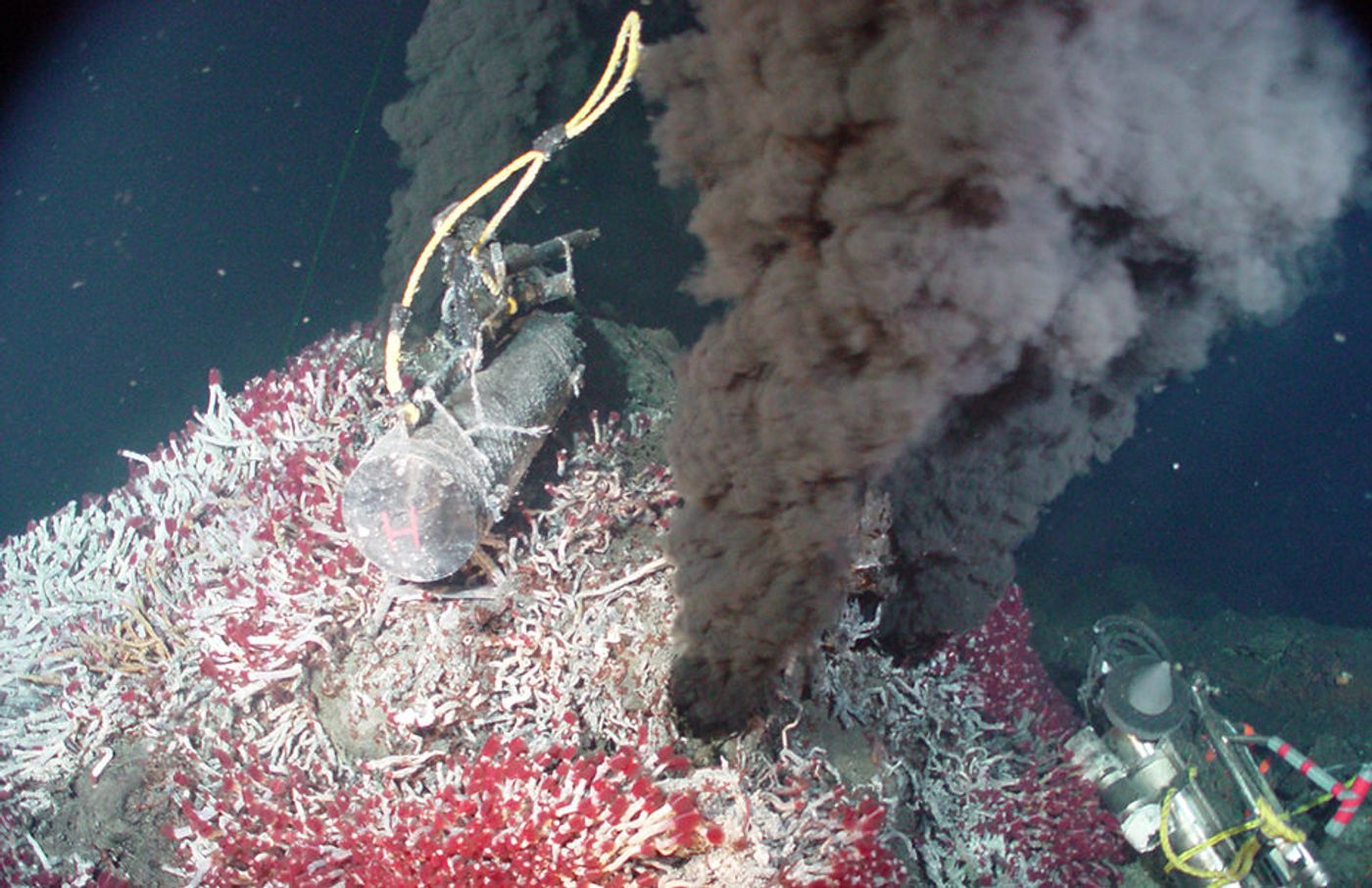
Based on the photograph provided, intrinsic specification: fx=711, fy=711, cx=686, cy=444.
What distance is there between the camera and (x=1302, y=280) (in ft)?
7.79

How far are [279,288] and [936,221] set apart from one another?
57.1 feet

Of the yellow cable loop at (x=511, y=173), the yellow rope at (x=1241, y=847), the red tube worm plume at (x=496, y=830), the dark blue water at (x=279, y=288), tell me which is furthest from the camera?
the dark blue water at (x=279, y=288)

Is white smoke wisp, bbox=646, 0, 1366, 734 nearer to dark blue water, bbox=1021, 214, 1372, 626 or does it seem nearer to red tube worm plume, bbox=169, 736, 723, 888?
red tube worm plume, bbox=169, 736, 723, 888

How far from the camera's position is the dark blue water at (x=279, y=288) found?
47.8ft

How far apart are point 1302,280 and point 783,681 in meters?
2.56

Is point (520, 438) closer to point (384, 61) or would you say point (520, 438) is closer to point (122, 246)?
point (384, 61)

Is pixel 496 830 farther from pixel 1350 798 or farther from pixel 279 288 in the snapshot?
pixel 279 288

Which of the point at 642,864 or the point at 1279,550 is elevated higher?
the point at 642,864

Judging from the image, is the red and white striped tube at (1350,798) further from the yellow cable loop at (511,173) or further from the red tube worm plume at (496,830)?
the yellow cable loop at (511,173)

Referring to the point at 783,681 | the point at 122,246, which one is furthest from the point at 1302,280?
the point at 122,246

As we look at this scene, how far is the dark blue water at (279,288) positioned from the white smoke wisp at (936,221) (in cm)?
1091

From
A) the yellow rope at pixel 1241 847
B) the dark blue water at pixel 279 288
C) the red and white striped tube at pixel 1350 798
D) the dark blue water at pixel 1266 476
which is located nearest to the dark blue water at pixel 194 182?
the dark blue water at pixel 279 288

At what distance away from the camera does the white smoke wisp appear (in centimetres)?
172

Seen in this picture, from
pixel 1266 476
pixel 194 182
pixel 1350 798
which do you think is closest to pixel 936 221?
pixel 1350 798
